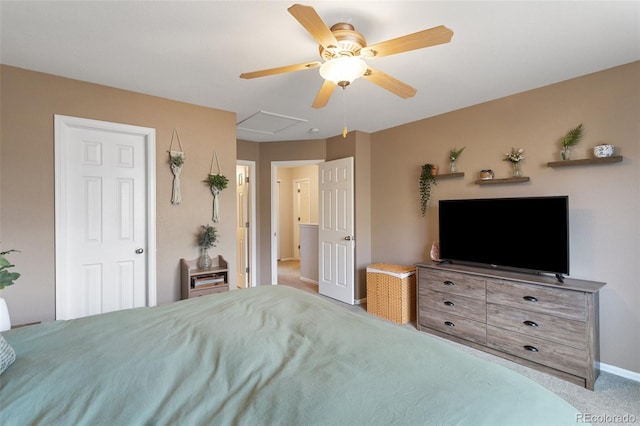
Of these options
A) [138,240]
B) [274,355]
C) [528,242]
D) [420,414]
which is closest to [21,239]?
[138,240]

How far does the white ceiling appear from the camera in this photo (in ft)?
5.64

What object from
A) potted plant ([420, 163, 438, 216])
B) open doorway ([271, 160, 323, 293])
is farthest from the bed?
open doorway ([271, 160, 323, 293])

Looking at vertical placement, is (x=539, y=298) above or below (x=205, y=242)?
below

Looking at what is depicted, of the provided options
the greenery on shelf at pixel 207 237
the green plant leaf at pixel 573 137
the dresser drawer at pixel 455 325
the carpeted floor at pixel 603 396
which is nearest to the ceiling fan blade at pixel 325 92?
the greenery on shelf at pixel 207 237

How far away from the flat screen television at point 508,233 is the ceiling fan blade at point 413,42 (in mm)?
1875

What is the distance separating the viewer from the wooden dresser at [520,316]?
7.47 feet

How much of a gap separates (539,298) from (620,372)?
829 mm

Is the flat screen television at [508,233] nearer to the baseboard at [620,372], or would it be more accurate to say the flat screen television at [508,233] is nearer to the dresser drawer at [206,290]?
the baseboard at [620,372]

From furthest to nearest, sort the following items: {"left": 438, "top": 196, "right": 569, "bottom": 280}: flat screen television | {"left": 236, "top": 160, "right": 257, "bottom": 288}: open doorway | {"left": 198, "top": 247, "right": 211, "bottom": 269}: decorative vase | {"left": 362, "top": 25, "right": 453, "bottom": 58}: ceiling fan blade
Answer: {"left": 236, "top": 160, "right": 257, "bottom": 288}: open doorway
{"left": 198, "top": 247, "right": 211, "bottom": 269}: decorative vase
{"left": 438, "top": 196, "right": 569, "bottom": 280}: flat screen television
{"left": 362, "top": 25, "right": 453, "bottom": 58}: ceiling fan blade

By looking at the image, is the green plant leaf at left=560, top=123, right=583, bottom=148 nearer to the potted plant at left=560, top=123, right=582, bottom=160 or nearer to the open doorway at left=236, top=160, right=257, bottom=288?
the potted plant at left=560, top=123, right=582, bottom=160

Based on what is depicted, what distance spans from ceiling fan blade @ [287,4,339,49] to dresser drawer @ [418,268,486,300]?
2.39m

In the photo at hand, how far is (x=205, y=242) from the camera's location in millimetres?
3195

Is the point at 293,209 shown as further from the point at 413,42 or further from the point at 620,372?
the point at 413,42

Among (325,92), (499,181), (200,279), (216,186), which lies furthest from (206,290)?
(499,181)
